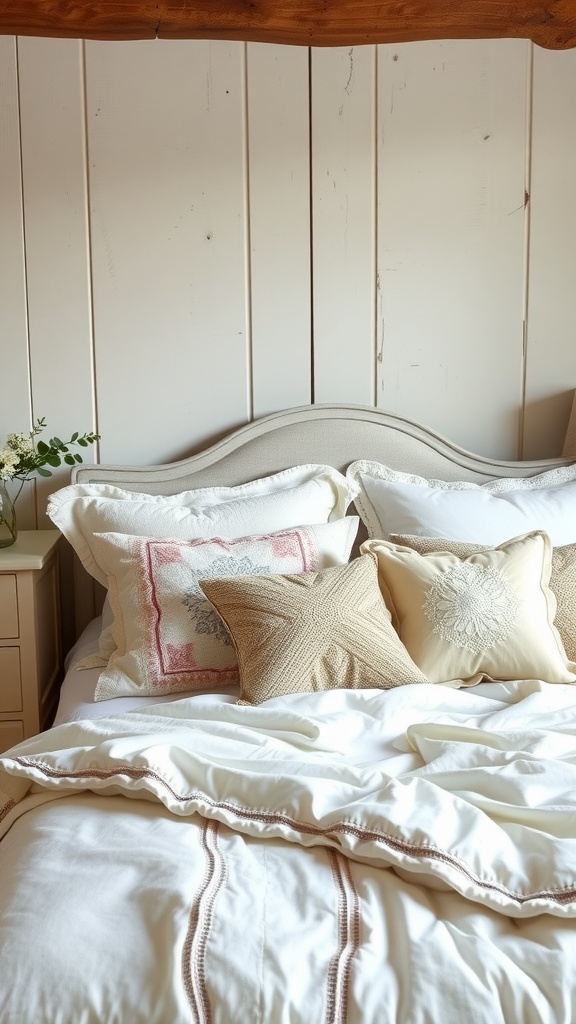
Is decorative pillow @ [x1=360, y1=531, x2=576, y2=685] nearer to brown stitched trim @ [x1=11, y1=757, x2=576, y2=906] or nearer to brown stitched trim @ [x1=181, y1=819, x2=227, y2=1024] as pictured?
brown stitched trim @ [x1=11, y1=757, x2=576, y2=906]

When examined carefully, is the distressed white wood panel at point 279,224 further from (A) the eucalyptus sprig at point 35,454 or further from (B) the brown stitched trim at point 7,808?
(B) the brown stitched trim at point 7,808

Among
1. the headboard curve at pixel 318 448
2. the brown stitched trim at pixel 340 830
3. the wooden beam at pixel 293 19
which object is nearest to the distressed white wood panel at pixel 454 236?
the headboard curve at pixel 318 448

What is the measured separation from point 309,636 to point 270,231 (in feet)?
4.49

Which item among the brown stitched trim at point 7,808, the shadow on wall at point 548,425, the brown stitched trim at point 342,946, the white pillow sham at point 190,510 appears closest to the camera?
the brown stitched trim at point 342,946

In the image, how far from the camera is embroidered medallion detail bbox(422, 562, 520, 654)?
1.89 meters

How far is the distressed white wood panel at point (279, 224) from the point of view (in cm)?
259

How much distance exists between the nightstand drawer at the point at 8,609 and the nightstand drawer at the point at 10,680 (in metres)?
0.05

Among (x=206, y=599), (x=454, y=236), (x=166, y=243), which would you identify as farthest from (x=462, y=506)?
(x=166, y=243)

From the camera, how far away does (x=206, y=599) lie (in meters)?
2.02

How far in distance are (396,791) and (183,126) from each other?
6.78 feet

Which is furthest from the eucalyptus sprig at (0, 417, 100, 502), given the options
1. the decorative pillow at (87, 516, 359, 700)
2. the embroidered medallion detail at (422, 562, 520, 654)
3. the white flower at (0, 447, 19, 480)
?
the embroidered medallion detail at (422, 562, 520, 654)

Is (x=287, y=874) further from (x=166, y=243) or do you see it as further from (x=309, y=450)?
(x=166, y=243)

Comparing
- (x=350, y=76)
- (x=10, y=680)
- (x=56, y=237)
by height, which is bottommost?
(x=10, y=680)

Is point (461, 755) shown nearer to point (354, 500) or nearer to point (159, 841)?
point (159, 841)
